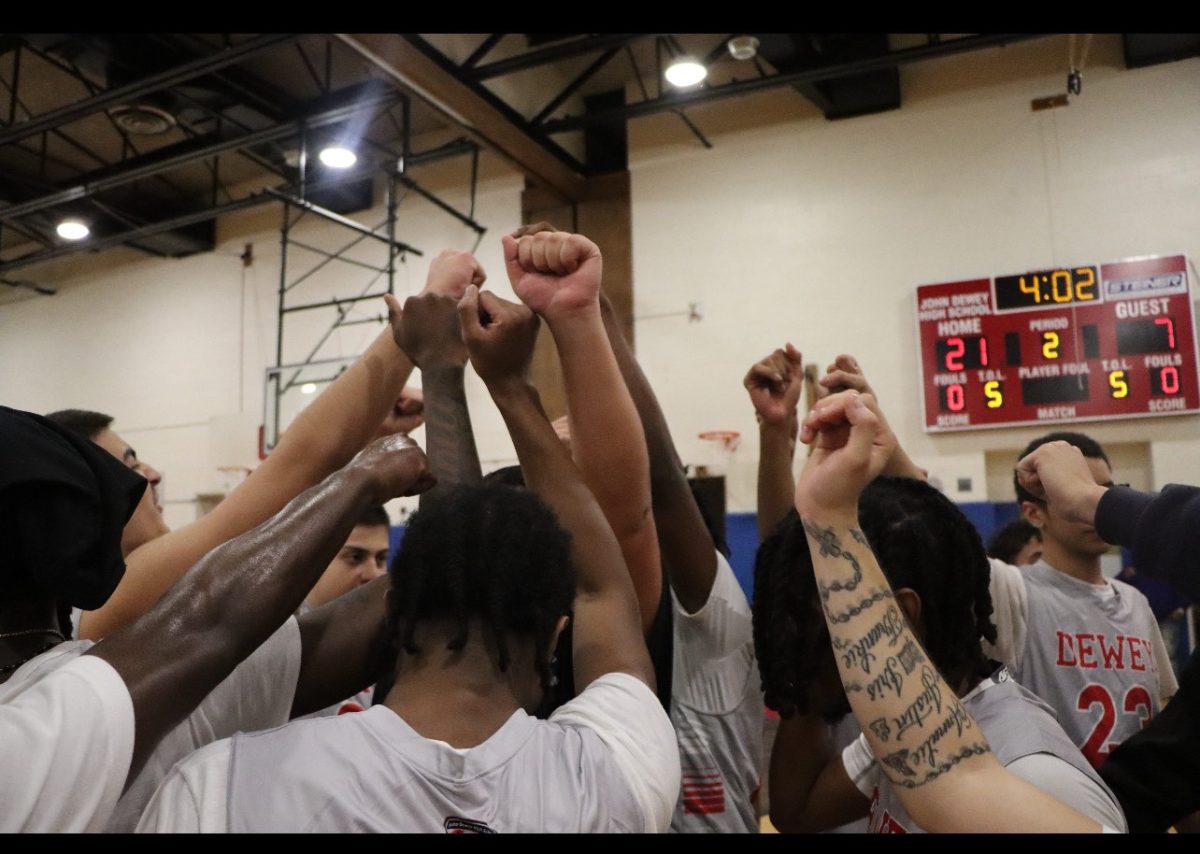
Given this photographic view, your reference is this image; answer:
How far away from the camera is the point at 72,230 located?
838 centimetres

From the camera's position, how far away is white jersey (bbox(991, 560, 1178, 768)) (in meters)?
2.52

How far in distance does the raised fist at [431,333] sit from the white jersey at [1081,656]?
5.37 ft

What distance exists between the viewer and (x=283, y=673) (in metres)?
1.41

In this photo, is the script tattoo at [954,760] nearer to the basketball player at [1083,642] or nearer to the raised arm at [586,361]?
the raised arm at [586,361]

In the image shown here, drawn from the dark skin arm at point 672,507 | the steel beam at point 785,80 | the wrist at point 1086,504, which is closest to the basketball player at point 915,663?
the wrist at point 1086,504

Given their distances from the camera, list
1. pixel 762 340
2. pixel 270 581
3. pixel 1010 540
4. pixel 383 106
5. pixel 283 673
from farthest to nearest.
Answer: pixel 383 106, pixel 762 340, pixel 1010 540, pixel 283 673, pixel 270 581

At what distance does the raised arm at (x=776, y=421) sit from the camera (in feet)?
7.73

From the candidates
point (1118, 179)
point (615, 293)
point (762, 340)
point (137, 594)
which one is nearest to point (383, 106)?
point (615, 293)

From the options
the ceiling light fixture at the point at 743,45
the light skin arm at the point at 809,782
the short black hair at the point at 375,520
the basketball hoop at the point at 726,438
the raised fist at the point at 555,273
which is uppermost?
the ceiling light fixture at the point at 743,45

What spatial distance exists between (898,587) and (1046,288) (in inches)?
250

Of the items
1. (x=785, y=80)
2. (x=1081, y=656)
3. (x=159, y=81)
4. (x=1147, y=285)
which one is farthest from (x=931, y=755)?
(x=159, y=81)

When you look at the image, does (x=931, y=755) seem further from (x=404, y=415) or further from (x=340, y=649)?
(x=404, y=415)
